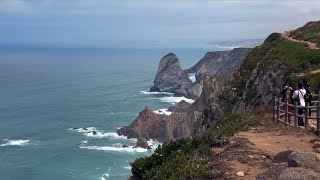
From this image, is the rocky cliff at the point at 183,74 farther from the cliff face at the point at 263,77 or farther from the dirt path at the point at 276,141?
the dirt path at the point at 276,141

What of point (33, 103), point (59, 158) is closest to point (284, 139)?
point (59, 158)

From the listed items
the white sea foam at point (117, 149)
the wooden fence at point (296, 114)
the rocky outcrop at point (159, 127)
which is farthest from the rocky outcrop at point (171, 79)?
the wooden fence at point (296, 114)

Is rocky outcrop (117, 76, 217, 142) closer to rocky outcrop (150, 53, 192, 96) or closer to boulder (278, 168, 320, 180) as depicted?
rocky outcrop (150, 53, 192, 96)

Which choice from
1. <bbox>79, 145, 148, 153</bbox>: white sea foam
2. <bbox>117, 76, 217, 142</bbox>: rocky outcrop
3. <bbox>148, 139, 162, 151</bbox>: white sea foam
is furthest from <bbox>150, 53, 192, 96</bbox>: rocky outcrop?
<bbox>79, 145, 148, 153</bbox>: white sea foam

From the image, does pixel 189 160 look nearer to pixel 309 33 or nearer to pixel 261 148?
pixel 261 148

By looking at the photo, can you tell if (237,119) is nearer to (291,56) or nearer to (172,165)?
(172,165)

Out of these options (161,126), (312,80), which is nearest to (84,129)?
(161,126)
